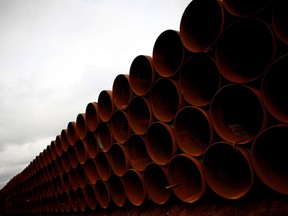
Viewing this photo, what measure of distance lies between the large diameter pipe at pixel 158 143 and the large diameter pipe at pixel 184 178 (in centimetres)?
22

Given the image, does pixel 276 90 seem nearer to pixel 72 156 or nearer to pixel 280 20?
pixel 280 20

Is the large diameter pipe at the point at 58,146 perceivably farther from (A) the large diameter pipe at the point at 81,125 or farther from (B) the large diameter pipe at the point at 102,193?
(B) the large diameter pipe at the point at 102,193

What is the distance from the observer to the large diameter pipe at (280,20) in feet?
5.52

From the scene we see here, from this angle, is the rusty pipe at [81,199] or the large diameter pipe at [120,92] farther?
the rusty pipe at [81,199]

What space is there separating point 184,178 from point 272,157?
95cm

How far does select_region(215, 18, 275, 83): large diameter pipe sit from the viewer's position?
6.47ft

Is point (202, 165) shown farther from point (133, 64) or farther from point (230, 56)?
point (133, 64)

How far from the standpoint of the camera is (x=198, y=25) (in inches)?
95.7

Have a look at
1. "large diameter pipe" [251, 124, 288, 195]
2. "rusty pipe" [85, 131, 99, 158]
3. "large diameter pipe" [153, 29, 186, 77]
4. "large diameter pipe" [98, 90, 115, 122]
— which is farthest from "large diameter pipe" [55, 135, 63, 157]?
"large diameter pipe" [251, 124, 288, 195]

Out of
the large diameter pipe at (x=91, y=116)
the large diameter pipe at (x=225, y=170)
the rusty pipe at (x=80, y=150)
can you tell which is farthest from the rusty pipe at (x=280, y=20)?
the rusty pipe at (x=80, y=150)

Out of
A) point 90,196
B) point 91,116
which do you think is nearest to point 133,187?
point 90,196

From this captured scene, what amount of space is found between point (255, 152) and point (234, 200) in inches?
18.8

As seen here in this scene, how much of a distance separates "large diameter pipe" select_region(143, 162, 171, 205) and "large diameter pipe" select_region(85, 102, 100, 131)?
4.79ft

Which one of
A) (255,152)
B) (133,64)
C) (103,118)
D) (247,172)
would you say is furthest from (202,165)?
(103,118)
